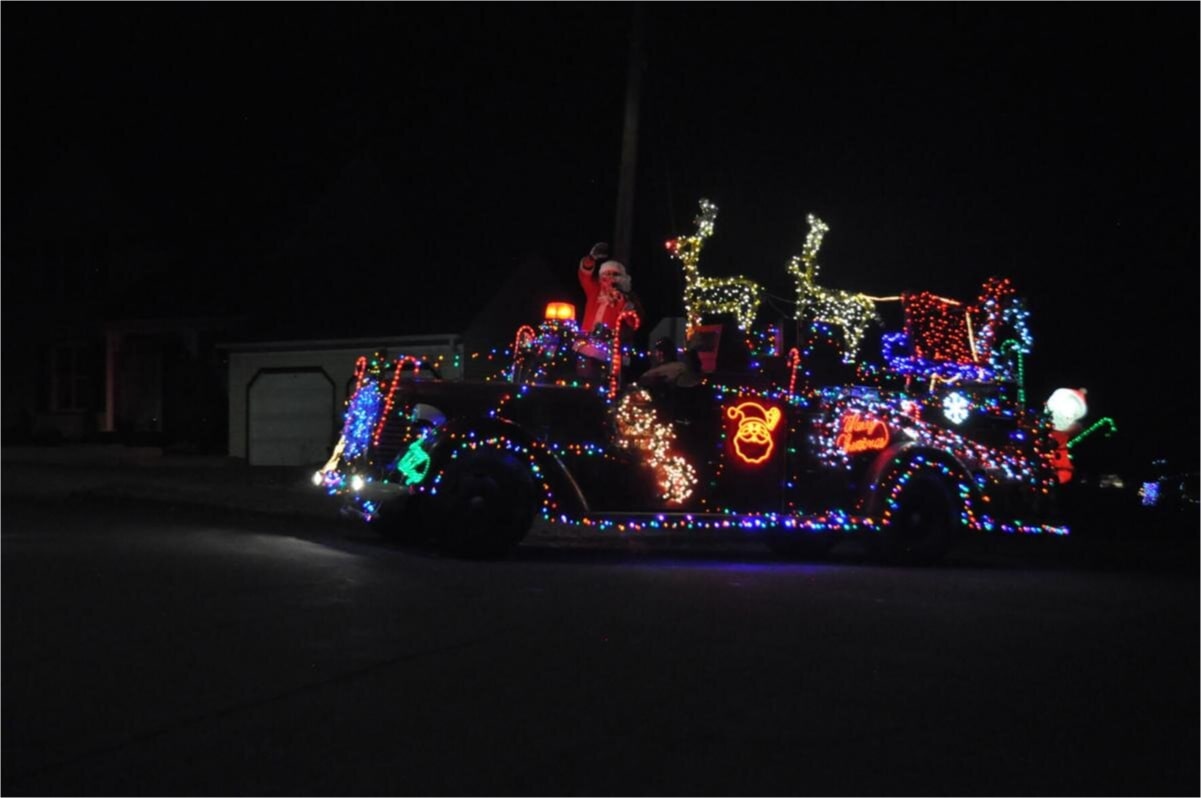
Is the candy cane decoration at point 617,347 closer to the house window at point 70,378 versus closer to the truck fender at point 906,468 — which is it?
the truck fender at point 906,468

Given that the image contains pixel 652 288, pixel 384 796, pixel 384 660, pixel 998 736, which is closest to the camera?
pixel 384 796

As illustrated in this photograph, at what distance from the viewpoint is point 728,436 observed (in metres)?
13.3

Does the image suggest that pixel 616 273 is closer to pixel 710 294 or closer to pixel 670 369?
pixel 710 294

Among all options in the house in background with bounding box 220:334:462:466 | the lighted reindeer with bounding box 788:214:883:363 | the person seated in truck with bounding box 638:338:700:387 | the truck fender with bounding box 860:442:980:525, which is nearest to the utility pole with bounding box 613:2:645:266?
the lighted reindeer with bounding box 788:214:883:363

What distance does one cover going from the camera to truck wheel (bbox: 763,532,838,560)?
14.8 m

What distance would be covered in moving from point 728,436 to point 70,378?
23513mm

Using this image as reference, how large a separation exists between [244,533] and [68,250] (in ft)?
69.2

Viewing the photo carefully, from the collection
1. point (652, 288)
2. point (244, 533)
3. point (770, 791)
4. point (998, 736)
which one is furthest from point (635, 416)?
point (652, 288)

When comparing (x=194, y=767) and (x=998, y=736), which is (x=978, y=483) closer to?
(x=998, y=736)

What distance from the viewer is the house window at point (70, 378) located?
3241 centimetres

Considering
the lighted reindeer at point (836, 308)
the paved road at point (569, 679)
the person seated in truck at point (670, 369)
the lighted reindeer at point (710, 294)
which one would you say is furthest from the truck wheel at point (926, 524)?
the person seated in truck at point (670, 369)

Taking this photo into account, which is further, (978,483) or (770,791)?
(978,483)

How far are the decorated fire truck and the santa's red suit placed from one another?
12cm

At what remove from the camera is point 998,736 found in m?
6.96
